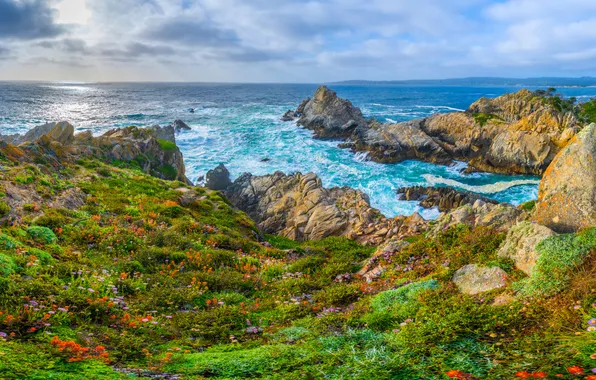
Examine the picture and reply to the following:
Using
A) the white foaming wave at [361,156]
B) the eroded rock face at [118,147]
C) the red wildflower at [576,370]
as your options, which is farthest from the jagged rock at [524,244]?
the white foaming wave at [361,156]

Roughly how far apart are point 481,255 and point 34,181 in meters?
18.0

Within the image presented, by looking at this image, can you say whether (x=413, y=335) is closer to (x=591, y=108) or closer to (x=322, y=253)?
(x=322, y=253)

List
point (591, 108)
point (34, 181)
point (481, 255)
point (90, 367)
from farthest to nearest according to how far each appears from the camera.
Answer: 1. point (591, 108)
2. point (34, 181)
3. point (481, 255)
4. point (90, 367)

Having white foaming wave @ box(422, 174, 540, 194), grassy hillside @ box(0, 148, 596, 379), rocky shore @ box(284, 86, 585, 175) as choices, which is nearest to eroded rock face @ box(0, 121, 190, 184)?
grassy hillside @ box(0, 148, 596, 379)

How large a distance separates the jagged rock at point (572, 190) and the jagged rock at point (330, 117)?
198ft

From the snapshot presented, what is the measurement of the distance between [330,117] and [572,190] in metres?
67.1

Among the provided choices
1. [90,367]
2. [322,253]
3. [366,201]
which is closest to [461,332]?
[90,367]

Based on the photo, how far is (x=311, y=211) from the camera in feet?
86.5

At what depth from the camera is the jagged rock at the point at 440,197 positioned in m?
34.5

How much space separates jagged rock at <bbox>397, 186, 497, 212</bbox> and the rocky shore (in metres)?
15.9

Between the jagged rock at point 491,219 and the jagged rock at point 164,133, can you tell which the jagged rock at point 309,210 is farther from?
the jagged rock at point 164,133

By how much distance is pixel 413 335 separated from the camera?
535cm

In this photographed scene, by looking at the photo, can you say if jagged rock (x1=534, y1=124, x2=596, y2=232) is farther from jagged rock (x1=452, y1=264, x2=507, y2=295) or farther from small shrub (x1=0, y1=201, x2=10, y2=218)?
small shrub (x1=0, y1=201, x2=10, y2=218)

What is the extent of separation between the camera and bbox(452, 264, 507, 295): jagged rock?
682cm
